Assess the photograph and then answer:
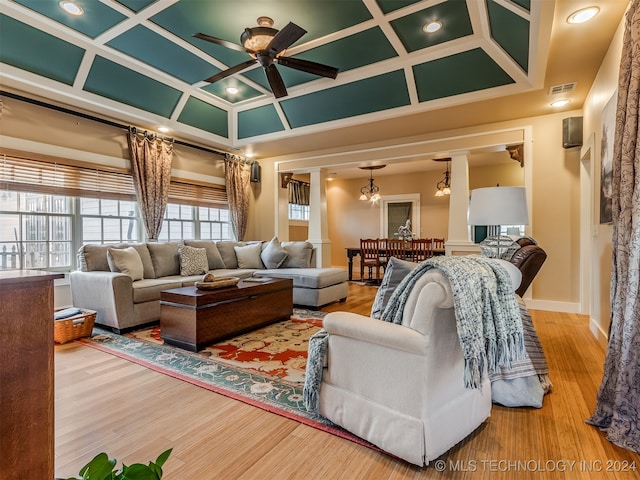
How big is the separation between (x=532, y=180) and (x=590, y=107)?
103 centimetres

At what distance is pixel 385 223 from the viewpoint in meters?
8.75

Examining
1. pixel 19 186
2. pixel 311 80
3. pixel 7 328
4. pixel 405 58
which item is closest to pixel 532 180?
pixel 405 58

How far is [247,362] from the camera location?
2.64 m

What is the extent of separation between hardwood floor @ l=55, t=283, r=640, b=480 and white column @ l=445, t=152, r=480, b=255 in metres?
2.71

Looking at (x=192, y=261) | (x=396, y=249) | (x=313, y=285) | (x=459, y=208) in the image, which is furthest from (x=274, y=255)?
(x=459, y=208)

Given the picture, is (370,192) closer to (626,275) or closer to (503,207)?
(503,207)

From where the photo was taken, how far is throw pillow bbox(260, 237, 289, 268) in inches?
200

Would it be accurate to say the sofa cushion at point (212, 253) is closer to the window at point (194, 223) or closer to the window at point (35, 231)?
the window at point (194, 223)

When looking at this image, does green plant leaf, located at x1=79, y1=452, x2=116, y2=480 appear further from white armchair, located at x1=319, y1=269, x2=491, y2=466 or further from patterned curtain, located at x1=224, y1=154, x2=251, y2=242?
patterned curtain, located at x1=224, y1=154, x2=251, y2=242

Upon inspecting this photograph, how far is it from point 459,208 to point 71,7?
497 centimetres

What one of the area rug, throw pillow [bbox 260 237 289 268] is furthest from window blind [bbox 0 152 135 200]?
throw pillow [bbox 260 237 289 268]

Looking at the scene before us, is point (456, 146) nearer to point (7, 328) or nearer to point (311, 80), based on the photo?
point (311, 80)

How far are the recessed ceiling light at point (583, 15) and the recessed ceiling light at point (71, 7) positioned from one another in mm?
4110

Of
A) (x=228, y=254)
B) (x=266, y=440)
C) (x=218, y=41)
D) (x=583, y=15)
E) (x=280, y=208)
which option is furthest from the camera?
(x=280, y=208)
